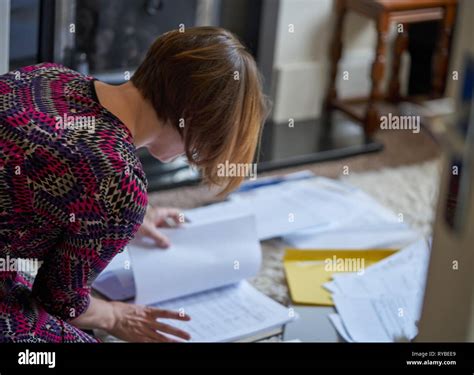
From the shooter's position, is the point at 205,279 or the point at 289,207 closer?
the point at 205,279

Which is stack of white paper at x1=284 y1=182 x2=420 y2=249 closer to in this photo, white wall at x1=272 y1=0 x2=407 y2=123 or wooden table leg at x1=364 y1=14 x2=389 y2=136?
wooden table leg at x1=364 y1=14 x2=389 y2=136

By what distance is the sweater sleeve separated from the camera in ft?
3.48

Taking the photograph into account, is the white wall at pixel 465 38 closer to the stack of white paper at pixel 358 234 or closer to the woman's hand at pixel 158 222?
the woman's hand at pixel 158 222

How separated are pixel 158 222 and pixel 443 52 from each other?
1.35 metres

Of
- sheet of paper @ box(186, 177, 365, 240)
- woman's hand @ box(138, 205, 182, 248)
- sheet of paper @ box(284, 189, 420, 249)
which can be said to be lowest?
sheet of paper @ box(284, 189, 420, 249)

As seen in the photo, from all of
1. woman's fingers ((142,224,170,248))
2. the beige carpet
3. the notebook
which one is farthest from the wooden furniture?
woman's fingers ((142,224,170,248))

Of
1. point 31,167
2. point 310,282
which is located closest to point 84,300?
point 31,167

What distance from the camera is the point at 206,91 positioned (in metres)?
1.12

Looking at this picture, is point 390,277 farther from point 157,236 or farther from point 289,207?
point 157,236

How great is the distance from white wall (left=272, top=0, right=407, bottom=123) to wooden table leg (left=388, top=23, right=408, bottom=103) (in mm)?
101

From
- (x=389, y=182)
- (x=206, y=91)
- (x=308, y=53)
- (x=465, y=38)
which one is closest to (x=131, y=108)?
(x=206, y=91)

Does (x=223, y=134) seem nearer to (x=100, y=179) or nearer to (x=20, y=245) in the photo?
(x=100, y=179)

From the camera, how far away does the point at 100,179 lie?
3.45 ft
